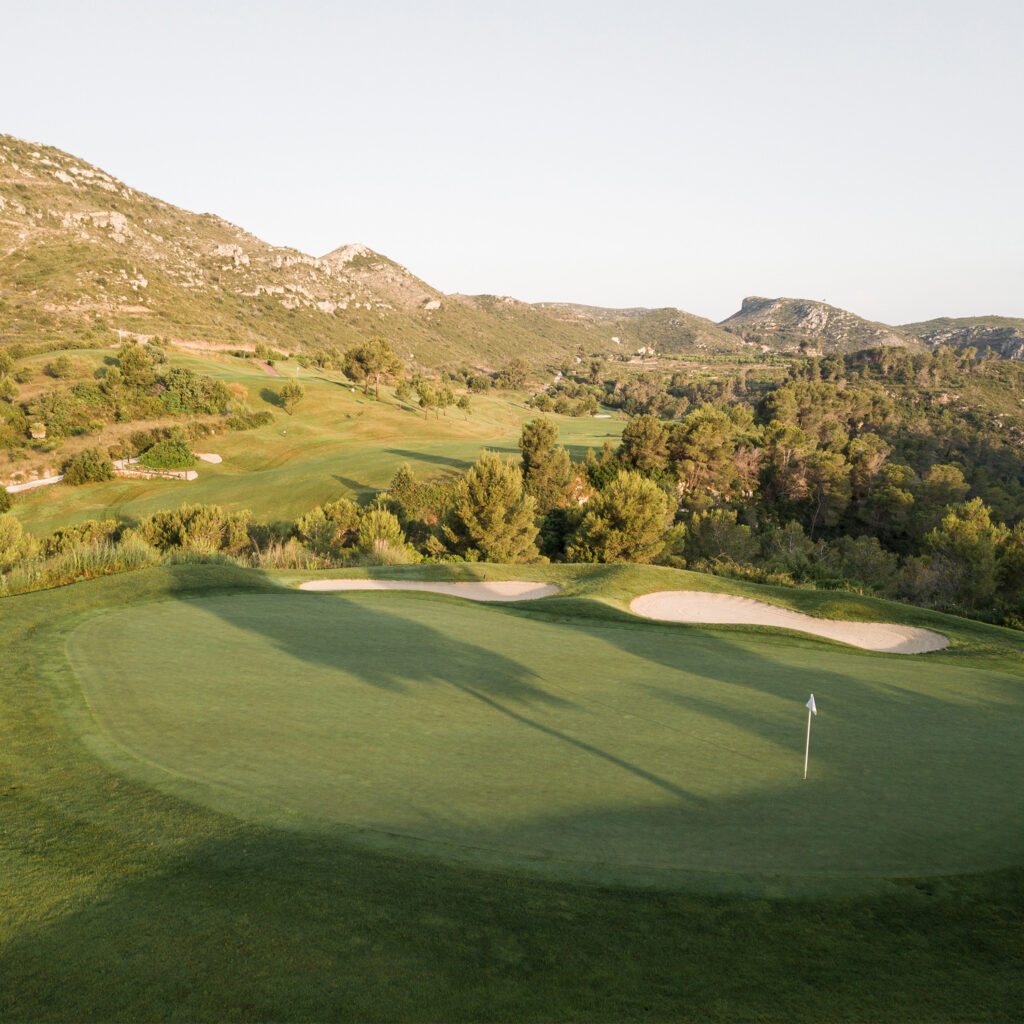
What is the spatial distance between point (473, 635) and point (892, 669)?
6125 mm

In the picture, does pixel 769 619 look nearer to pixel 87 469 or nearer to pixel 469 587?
pixel 469 587

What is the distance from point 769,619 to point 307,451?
2184 inches

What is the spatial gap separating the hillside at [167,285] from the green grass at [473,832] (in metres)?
93.7

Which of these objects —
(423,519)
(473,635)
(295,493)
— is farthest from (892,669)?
(295,493)

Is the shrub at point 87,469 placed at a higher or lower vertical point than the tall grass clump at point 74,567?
lower

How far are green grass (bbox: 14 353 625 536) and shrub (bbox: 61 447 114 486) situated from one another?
1040mm

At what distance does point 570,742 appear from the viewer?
666 cm

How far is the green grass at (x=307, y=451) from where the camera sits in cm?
4697

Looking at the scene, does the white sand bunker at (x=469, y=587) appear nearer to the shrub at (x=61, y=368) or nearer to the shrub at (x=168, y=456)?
the shrub at (x=168, y=456)

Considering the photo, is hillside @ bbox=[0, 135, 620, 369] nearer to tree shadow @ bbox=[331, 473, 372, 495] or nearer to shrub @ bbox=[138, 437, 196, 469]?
shrub @ bbox=[138, 437, 196, 469]

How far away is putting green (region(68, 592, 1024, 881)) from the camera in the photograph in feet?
16.2

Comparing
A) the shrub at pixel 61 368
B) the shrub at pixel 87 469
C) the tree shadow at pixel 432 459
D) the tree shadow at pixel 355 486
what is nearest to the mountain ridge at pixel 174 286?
the shrub at pixel 61 368

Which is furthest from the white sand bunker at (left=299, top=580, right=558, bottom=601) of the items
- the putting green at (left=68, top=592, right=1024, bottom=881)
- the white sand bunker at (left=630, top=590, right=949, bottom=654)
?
the putting green at (left=68, top=592, right=1024, bottom=881)

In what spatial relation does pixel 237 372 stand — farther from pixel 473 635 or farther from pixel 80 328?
pixel 473 635
